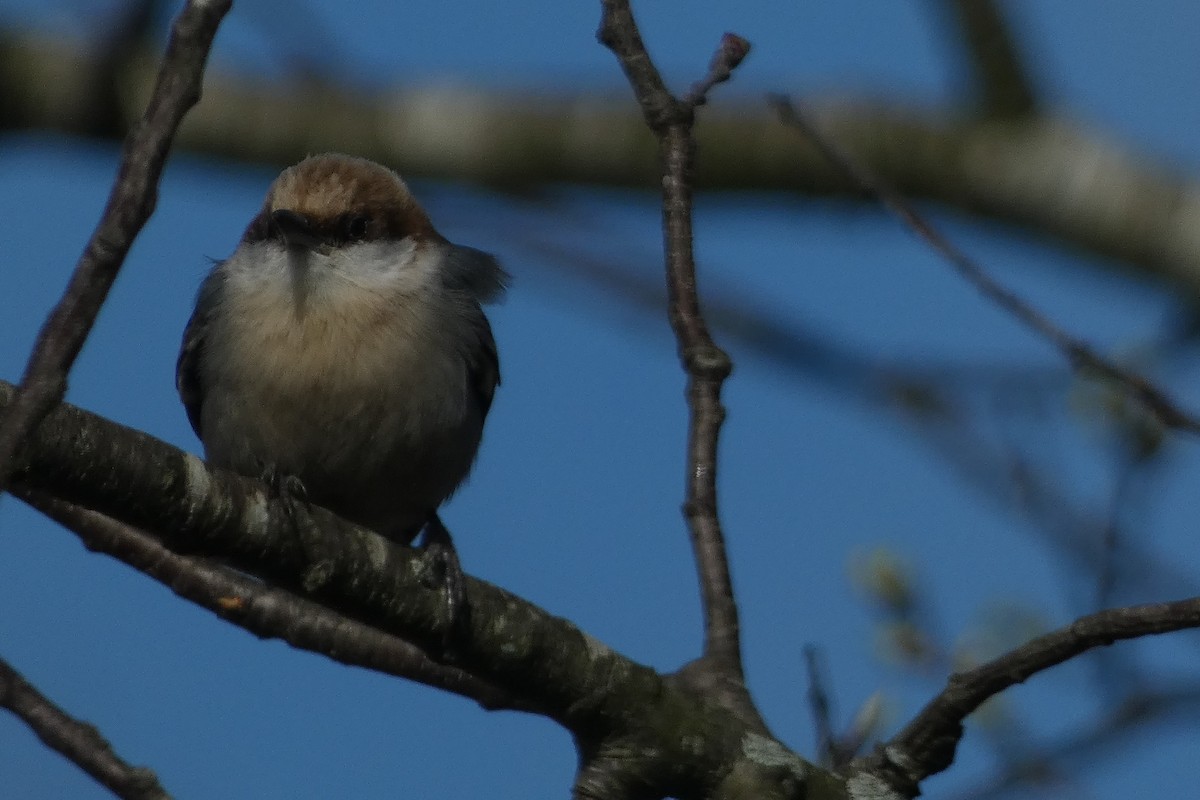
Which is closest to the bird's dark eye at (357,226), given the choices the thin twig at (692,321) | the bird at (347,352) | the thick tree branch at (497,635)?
the bird at (347,352)

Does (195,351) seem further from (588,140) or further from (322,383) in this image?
(588,140)

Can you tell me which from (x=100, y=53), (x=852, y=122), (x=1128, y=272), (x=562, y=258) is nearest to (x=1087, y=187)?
(x=1128, y=272)

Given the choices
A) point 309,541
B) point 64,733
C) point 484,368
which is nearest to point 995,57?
point 484,368

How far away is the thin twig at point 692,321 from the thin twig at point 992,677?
397 millimetres

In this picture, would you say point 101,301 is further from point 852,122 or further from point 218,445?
point 852,122

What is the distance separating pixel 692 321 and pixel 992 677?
106cm

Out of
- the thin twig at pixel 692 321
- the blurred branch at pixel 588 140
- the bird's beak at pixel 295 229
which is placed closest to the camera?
the thin twig at pixel 692 321

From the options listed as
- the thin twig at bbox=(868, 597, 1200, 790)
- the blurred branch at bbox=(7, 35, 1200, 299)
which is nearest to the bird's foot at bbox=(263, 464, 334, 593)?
the thin twig at bbox=(868, 597, 1200, 790)

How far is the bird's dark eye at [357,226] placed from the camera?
5023mm

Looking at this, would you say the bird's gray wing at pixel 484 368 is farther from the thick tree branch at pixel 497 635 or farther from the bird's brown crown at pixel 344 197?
the thick tree branch at pixel 497 635

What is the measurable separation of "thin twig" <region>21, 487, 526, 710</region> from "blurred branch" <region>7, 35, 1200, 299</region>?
12.6 feet

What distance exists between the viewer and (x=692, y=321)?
366cm

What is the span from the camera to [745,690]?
11.2ft

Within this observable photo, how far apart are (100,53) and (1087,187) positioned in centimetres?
439
